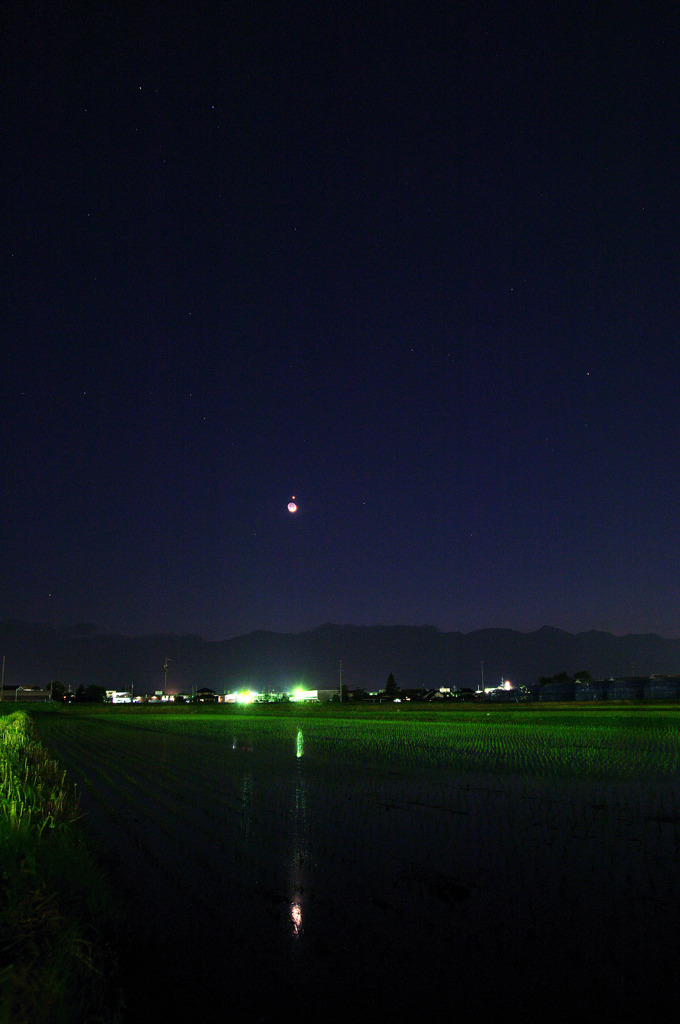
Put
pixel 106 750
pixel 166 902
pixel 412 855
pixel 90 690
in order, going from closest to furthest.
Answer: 1. pixel 166 902
2. pixel 412 855
3. pixel 106 750
4. pixel 90 690

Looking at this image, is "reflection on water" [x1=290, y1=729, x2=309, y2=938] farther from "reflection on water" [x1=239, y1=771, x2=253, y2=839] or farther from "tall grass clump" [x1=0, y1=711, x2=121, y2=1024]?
"tall grass clump" [x1=0, y1=711, x2=121, y2=1024]

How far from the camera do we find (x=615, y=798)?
12.7 metres

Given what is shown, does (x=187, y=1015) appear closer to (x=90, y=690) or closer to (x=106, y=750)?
(x=106, y=750)

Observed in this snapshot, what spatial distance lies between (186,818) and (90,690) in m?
151

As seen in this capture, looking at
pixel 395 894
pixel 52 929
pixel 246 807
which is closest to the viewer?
pixel 52 929

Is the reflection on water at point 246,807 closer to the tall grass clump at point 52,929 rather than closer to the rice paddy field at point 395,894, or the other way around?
the rice paddy field at point 395,894

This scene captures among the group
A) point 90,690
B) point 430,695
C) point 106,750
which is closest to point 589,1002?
point 106,750

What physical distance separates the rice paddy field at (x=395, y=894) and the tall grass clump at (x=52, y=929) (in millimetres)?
274

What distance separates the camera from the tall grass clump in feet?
15.4

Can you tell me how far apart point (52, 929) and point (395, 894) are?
3272 millimetres

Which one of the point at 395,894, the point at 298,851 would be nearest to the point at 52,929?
the point at 395,894

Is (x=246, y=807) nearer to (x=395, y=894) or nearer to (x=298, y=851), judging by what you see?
(x=298, y=851)

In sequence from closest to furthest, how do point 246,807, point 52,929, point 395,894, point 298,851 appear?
point 52,929 → point 395,894 → point 298,851 → point 246,807

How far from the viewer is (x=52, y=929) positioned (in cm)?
567
